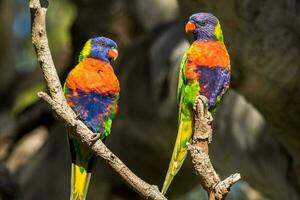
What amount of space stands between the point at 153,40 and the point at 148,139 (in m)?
0.63

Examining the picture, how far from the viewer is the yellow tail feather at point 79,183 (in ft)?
6.08

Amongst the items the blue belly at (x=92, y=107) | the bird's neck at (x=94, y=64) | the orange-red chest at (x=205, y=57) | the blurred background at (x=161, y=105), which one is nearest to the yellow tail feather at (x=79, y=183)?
the blue belly at (x=92, y=107)

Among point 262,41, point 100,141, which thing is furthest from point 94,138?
point 262,41

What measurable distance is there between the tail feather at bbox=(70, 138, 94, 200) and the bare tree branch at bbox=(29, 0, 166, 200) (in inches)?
3.6

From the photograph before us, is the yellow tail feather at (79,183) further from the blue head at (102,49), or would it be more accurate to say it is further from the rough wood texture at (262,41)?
the rough wood texture at (262,41)

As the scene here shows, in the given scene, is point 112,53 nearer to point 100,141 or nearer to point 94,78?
point 94,78

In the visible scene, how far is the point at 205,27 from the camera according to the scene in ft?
5.91

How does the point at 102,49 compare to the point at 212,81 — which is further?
the point at 102,49

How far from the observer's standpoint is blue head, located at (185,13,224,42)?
180cm

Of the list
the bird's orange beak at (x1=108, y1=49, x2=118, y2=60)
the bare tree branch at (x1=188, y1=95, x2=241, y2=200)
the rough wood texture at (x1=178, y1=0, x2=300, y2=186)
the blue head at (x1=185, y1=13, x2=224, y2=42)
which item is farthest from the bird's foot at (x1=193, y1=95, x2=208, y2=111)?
the rough wood texture at (x1=178, y1=0, x2=300, y2=186)

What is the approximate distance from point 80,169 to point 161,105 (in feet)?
9.13

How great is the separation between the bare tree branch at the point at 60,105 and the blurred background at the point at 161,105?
5.64ft

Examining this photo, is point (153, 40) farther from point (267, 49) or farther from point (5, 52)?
point (5, 52)

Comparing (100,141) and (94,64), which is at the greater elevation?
(94,64)
